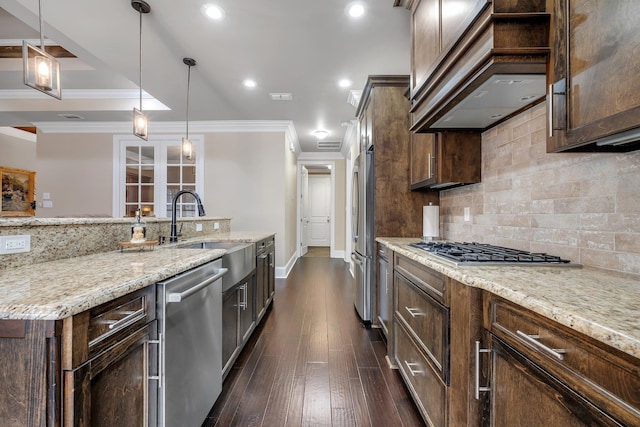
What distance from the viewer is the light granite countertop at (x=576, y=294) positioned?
1.90 feet

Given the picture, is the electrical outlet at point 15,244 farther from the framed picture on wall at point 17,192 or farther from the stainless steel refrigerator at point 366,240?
the framed picture on wall at point 17,192

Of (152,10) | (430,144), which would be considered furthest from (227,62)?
(430,144)

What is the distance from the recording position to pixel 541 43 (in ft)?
3.55

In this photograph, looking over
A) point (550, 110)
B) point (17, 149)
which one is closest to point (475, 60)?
point (550, 110)

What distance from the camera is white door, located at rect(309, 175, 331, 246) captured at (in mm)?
9602

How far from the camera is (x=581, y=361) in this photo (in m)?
0.65

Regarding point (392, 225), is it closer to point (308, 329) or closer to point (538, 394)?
point (308, 329)

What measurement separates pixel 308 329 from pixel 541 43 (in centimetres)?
267

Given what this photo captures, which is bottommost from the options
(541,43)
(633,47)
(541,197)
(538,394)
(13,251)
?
(538,394)

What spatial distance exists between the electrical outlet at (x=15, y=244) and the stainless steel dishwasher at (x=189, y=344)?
63 cm

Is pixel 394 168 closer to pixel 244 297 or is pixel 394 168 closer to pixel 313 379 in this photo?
pixel 244 297

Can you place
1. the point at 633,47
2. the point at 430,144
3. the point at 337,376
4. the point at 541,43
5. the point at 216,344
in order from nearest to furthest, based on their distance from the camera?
the point at 633,47 → the point at 541,43 → the point at 216,344 → the point at 337,376 → the point at 430,144

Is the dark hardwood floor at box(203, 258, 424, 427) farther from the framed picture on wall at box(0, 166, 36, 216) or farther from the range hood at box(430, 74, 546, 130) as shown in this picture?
the framed picture on wall at box(0, 166, 36, 216)

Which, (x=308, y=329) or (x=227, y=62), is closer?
(x=308, y=329)
